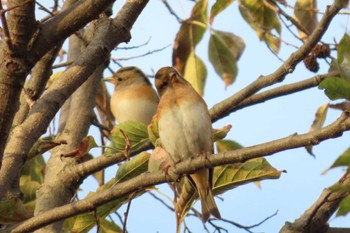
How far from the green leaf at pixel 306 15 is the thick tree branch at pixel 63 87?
5.50 feet

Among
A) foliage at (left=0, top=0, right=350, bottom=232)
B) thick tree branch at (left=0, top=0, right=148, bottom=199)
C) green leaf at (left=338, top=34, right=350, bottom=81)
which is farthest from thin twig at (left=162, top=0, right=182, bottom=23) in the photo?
green leaf at (left=338, top=34, right=350, bottom=81)

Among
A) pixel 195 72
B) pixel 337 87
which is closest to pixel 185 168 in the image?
pixel 337 87

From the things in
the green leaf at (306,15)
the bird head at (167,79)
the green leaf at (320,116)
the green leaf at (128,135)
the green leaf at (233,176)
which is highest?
the green leaf at (306,15)

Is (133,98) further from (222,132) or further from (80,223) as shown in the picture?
(80,223)

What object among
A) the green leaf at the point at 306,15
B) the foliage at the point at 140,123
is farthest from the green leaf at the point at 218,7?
the green leaf at the point at 306,15

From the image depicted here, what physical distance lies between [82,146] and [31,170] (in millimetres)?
1791

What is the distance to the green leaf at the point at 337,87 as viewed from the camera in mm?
1781

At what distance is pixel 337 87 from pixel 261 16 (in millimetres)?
2586

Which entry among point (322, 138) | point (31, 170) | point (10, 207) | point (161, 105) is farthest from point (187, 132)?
point (322, 138)

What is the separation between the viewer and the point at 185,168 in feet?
8.07

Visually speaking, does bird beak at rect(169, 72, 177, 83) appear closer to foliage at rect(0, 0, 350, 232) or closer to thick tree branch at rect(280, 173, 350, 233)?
foliage at rect(0, 0, 350, 232)

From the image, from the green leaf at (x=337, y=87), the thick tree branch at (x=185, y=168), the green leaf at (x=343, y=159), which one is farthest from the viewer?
the thick tree branch at (x=185, y=168)

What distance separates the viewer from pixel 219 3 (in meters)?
3.95

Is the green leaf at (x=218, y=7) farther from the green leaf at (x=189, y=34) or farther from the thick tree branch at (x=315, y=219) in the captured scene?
the thick tree branch at (x=315, y=219)
